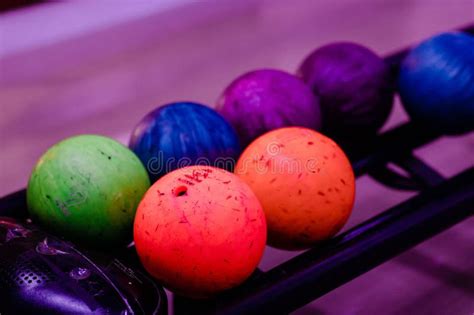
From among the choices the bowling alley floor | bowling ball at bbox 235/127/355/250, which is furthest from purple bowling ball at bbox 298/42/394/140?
bowling ball at bbox 235/127/355/250

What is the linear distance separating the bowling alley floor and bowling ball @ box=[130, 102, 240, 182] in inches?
13.6

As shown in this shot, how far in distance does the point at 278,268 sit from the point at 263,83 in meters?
0.49

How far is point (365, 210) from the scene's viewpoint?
5.55ft

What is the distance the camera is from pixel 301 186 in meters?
1.15

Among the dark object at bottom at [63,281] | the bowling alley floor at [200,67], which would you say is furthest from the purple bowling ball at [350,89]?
the dark object at bottom at [63,281]

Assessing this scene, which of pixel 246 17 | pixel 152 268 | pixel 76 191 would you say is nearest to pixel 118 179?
pixel 76 191

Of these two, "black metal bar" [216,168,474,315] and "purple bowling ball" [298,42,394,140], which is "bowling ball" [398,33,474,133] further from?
"black metal bar" [216,168,474,315]

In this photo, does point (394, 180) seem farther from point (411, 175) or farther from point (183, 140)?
point (183, 140)

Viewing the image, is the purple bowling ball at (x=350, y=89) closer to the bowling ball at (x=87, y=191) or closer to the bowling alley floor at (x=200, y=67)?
the bowling alley floor at (x=200, y=67)

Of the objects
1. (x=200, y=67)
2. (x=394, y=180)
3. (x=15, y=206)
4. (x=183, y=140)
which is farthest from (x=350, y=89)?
(x=200, y=67)

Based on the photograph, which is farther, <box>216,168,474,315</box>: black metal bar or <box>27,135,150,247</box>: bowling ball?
<box>27,135,150,247</box>: bowling ball

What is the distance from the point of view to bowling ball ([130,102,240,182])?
4.26ft

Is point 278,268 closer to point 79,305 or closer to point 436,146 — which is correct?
point 79,305

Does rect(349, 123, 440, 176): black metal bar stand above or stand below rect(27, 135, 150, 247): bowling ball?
below
